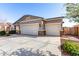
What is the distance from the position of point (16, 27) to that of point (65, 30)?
1.04m

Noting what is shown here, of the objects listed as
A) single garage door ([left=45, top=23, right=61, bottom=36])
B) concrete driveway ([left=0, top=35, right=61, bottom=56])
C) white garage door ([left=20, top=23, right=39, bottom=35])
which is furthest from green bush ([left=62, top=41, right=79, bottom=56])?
white garage door ([left=20, top=23, right=39, bottom=35])

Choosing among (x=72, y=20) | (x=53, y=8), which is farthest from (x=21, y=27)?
(x=72, y=20)

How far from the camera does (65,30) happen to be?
131 inches

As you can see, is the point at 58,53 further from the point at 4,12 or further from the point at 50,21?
the point at 4,12

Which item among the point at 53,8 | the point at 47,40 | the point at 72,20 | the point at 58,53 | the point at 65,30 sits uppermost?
the point at 53,8

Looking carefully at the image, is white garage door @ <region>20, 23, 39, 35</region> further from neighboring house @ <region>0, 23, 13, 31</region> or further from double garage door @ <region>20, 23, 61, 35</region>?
neighboring house @ <region>0, 23, 13, 31</region>

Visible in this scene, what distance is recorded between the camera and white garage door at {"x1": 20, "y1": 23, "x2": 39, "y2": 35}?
3420 millimetres

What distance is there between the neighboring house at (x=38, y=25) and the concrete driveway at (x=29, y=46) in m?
0.12

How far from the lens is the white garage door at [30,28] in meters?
3.42

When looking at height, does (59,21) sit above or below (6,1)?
below

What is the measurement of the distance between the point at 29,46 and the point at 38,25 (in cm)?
48

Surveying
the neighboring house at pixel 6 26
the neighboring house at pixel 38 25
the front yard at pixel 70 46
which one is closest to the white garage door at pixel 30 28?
the neighboring house at pixel 38 25

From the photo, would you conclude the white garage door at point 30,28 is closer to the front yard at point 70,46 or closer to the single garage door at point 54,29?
the single garage door at point 54,29

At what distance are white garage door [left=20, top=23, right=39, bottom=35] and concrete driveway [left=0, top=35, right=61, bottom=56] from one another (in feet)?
0.32
